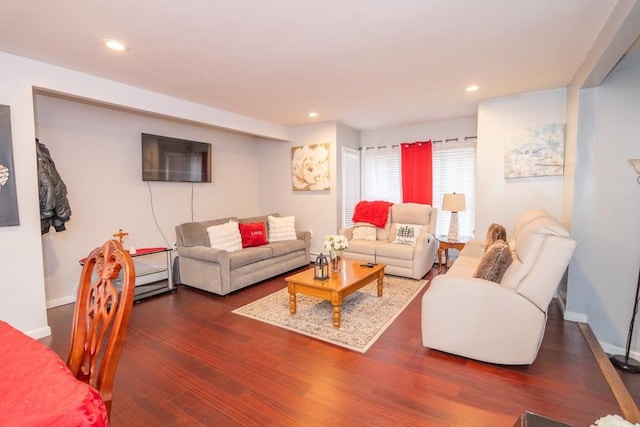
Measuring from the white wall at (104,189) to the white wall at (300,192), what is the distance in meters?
1.16

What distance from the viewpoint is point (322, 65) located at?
2746mm

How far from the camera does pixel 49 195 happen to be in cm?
283

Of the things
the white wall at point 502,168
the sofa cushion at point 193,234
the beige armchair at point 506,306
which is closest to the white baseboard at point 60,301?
the sofa cushion at point 193,234

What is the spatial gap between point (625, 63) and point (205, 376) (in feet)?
13.9

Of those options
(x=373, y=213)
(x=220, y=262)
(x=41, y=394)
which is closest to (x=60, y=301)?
(x=220, y=262)

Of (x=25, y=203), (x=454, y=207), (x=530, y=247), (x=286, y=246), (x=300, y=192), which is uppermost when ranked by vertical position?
(x=300, y=192)

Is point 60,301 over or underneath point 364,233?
underneath

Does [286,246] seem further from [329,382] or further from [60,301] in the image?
[60,301]

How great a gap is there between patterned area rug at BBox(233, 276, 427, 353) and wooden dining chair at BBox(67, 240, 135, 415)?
1.80 m

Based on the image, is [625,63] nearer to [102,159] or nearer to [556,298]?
[556,298]

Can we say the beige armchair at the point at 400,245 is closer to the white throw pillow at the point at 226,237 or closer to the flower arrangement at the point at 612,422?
the white throw pillow at the point at 226,237

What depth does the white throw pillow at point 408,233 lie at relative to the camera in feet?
14.5

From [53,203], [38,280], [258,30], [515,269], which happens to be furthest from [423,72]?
[38,280]

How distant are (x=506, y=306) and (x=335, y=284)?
1392 millimetres
